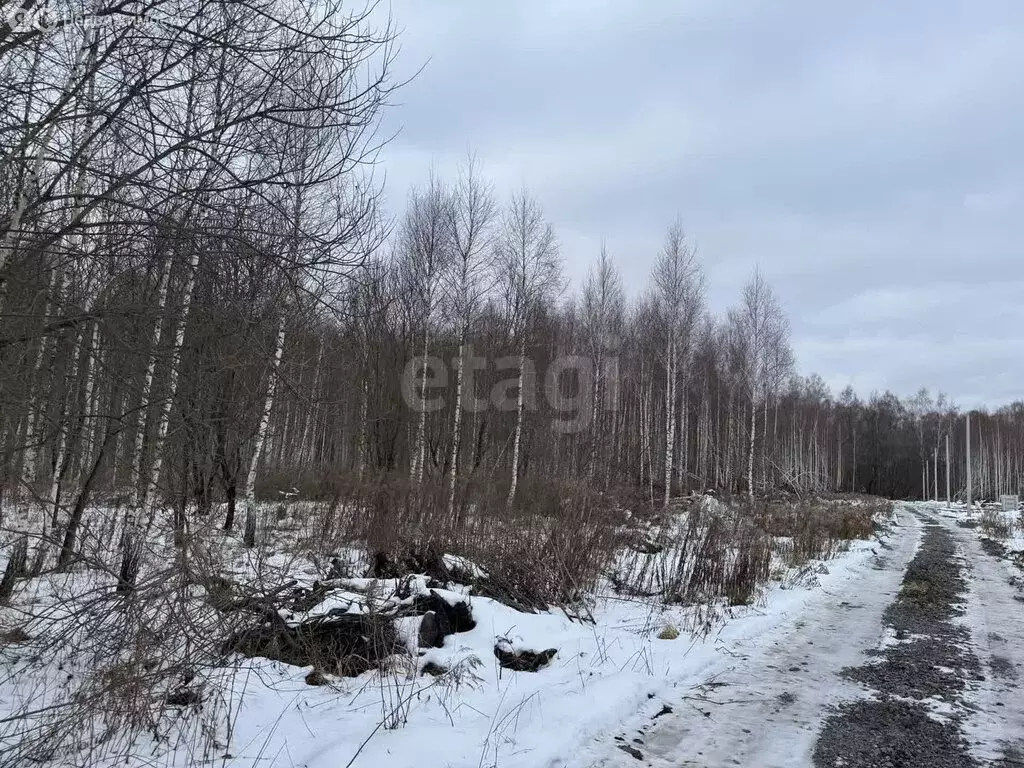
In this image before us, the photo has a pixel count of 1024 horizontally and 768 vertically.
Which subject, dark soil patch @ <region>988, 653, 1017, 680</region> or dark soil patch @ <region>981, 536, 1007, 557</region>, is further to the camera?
dark soil patch @ <region>981, 536, 1007, 557</region>

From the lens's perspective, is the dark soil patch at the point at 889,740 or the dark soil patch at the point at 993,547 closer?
the dark soil patch at the point at 889,740

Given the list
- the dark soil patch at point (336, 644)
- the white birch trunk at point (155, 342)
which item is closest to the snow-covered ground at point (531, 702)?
the dark soil patch at point (336, 644)

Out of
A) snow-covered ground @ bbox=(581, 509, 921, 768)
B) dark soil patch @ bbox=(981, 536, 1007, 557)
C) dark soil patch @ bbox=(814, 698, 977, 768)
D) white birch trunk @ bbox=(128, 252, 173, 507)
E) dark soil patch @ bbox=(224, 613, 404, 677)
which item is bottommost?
dark soil patch @ bbox=(981, 536, 1007, 557)

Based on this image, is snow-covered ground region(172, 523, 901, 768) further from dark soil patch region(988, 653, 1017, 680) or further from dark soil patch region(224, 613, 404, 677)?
dark soil patch region(988, 653, 1017, 680)

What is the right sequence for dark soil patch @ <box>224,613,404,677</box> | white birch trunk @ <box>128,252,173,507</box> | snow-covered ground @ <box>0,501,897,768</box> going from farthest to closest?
dark soil patch @ <box>224,613,404,677</box> → snow-covered ground @ <box>0,501,897,768</box> → white birch trunk @ <box>128,252,173,507</box>

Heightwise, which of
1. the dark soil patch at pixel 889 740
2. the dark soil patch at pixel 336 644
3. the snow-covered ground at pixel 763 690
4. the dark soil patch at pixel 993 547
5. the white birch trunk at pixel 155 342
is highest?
the white birch trunk at pixel 155 342

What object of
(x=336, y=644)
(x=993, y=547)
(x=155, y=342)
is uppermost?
(x=155, y=342)

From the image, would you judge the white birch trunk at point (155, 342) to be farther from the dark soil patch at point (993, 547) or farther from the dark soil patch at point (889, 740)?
the dark soil patch at point (993, 547)

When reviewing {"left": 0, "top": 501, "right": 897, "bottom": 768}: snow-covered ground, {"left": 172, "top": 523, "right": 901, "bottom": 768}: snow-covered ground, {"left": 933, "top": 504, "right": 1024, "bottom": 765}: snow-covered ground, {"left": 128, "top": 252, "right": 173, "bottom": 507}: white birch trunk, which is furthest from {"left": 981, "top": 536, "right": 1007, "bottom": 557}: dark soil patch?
{"left": 128, "top": 252, "right": 173, "bottom": 507}: white birch trunk

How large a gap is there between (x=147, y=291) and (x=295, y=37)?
1.42 metres

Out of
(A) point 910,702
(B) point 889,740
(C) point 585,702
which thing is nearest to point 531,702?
(C) point 585,702

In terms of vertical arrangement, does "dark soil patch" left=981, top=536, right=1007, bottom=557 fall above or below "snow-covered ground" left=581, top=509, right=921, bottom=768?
below

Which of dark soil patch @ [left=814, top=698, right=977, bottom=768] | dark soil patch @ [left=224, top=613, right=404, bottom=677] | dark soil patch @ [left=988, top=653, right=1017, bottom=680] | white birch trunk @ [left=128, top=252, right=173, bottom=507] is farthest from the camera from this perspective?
dark soil patch @ [left=988, top=653, right=1017, bottom=680]

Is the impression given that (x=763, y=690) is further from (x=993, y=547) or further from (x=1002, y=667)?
(x=993, y=547)
